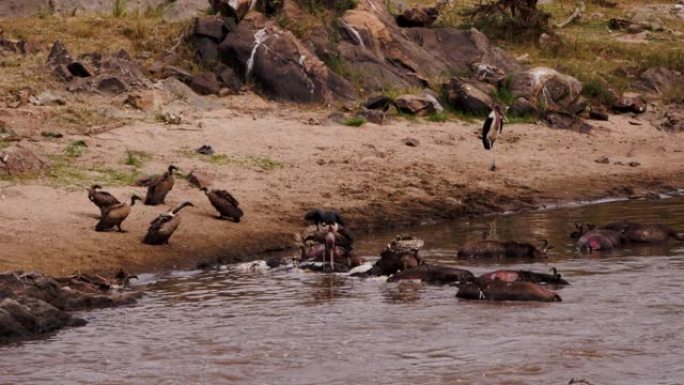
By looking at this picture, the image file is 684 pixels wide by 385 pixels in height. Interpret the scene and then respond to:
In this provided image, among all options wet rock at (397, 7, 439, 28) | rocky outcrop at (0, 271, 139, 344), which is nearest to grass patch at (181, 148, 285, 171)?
rocky outcrop at (0, 271, 139, 344)

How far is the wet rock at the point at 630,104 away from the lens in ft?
85.7

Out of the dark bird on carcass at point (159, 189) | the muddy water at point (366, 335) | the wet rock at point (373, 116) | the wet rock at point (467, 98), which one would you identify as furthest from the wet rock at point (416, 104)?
the muddy water at point (366, 335)

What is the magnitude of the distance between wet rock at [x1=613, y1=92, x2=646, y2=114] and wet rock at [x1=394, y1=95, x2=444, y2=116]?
4.48 metres

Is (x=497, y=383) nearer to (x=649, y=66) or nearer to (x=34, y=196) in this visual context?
(x=34, y=196)

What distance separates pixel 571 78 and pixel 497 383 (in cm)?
1724

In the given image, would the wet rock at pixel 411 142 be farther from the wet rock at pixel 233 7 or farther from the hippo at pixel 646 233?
the hippo at pixel 646 233

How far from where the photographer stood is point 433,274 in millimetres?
14188

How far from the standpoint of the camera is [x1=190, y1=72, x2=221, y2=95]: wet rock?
22312 mm

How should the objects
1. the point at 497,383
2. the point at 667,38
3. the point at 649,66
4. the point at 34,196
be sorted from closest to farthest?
the point at 497,383 → the point at 34,196 → the point at 649,66 → the point at 667,38

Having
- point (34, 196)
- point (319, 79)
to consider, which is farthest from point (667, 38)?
point (34, 196)

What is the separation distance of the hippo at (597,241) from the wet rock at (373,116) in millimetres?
6447

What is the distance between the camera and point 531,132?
23.9 m

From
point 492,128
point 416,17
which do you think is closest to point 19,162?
point 492,128

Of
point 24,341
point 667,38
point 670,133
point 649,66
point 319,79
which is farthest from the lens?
point 667,38
